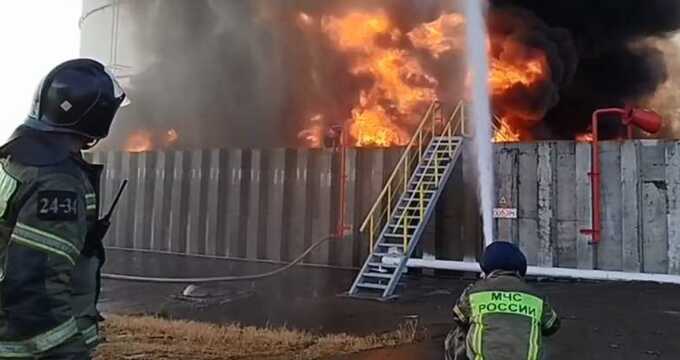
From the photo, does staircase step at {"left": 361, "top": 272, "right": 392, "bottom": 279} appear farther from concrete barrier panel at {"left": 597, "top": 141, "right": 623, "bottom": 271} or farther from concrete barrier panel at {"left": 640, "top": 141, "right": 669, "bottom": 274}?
concrete barrier panel at {"left": 640, "top": 141, "right": 669, "bottom": 274}

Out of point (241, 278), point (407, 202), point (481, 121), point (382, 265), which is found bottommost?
point (241, 278)

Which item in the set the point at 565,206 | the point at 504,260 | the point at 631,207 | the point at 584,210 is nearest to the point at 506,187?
the point at 565,206

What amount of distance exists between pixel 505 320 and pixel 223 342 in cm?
473

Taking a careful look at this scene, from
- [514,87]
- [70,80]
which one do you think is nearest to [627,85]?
[514,87]

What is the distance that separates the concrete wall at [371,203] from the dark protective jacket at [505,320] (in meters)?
8.08

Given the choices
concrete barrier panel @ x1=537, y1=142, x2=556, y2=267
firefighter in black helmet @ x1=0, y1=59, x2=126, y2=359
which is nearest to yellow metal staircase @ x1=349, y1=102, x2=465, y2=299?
concrete barrier panel @ x1=537, y1=142, x2=556, y2=267

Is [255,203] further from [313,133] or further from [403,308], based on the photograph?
[403,308]

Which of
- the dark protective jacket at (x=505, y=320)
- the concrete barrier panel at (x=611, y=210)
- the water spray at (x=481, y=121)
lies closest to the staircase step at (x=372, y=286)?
the water spray at (x=481, y=121)

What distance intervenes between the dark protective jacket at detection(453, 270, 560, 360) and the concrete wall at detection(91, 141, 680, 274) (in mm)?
8083

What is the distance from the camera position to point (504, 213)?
10.9 m

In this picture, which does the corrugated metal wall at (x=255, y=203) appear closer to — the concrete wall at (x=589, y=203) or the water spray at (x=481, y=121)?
the water spray at (x=481, y=121)

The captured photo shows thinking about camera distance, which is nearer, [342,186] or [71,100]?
[71,100]

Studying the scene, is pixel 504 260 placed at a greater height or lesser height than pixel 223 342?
greater

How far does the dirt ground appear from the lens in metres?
6.36
